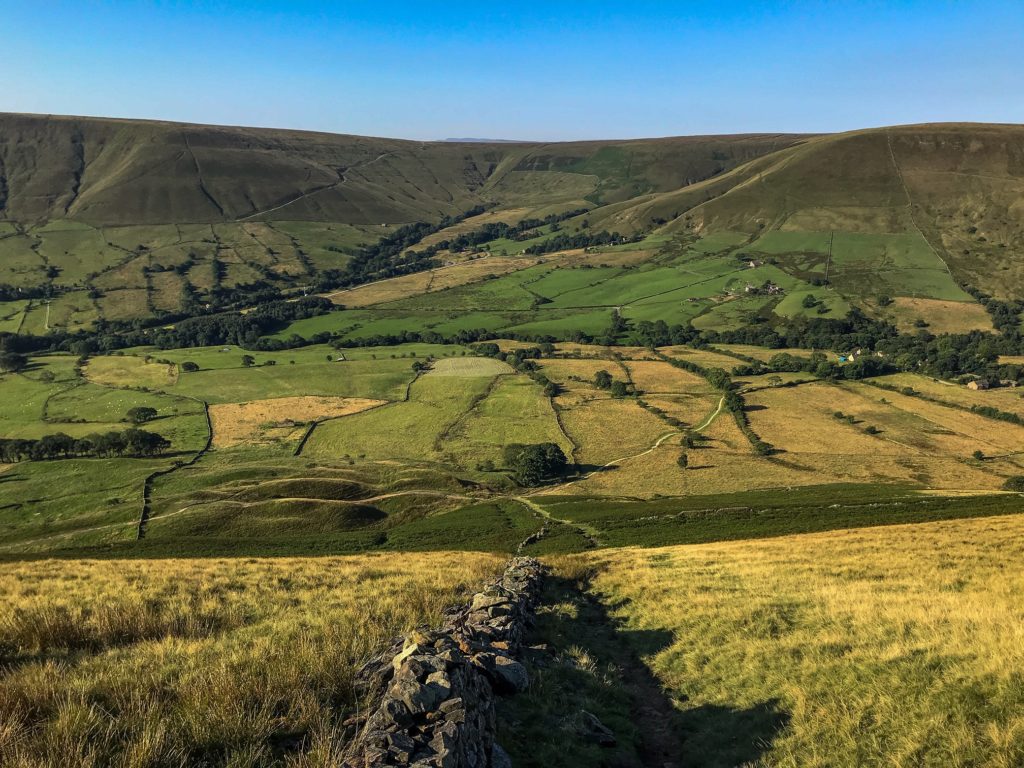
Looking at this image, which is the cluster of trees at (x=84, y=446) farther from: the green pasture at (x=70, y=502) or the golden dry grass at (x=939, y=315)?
the golden dry grass at (x=939, y=315)

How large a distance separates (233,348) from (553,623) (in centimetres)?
18856

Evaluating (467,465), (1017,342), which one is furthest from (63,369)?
(1017,342)

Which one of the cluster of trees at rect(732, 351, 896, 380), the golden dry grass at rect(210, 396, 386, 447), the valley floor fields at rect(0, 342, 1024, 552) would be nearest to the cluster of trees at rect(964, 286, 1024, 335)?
the cluster of trees at rect(732, 351, 896, 380)

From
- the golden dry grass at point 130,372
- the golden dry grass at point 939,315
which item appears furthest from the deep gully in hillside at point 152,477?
the golden dry grass at point 939,315

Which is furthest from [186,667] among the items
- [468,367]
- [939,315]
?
[939,315]

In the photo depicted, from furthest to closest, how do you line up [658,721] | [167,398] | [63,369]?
[63,369] → [167,398] → [658,721]

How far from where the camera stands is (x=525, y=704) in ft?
44.5

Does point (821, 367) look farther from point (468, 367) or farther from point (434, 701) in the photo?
point (434, 701)

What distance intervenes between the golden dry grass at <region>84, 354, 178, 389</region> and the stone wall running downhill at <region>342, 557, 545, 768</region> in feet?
507

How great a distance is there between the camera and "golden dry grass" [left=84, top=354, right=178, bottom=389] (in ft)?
470

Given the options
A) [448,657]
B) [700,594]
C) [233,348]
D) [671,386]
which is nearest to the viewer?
[448,657]

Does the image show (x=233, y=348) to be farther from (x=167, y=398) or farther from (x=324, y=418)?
(x=324, y=418)

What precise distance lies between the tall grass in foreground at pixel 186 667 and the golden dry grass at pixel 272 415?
9293 centimetres

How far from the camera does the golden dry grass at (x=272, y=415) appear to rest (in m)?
112
